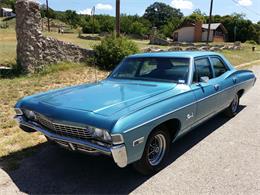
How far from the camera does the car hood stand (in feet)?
11.6

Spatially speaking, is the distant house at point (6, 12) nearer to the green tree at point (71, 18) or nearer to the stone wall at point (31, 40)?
the green tree at point (71, 18)

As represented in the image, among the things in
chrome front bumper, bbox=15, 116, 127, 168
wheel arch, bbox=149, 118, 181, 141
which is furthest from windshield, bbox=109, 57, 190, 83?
chrome front bumper, bbox=15, 116, 127, 168

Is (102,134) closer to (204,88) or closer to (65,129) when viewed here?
(65,129)

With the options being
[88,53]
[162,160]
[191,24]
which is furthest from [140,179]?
[191,24]

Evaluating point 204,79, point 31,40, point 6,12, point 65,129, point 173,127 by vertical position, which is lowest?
point 173,127

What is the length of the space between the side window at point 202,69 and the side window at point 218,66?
0.83 feet

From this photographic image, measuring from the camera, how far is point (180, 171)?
3.91 meters

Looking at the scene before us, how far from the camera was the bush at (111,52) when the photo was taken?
11375 millimetres

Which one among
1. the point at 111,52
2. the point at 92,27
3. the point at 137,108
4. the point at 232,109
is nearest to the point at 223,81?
the point at 232,109

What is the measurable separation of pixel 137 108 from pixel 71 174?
1.20 meters

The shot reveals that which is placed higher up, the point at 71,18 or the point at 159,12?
the point at 159,12

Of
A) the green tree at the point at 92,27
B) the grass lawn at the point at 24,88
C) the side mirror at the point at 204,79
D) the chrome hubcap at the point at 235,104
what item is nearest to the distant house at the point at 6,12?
the green tree at the point at 92,27

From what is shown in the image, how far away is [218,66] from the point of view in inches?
226

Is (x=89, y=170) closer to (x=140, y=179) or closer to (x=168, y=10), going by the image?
(x=140, y=179)
